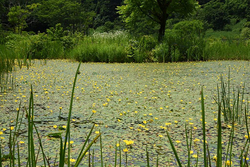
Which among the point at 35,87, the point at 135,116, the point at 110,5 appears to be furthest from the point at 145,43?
the point at 110,5

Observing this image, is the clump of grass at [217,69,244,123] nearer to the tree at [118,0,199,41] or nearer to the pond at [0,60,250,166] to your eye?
the pond at [0,60,250,166]

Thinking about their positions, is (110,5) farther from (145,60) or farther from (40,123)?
(40,123)

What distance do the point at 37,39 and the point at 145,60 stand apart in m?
3.50

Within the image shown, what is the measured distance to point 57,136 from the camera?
1479 mm

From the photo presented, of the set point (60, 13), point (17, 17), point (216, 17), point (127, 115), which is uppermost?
point (216, 17)

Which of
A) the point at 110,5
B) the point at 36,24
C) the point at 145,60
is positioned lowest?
the point at 145,60

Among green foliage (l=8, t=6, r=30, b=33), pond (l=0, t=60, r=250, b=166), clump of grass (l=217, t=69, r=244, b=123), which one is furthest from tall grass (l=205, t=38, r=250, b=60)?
green foliage (l=8, t=6, r=30, b=33)

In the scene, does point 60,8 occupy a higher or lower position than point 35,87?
higher

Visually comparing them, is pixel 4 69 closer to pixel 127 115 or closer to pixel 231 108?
pixel 127 115

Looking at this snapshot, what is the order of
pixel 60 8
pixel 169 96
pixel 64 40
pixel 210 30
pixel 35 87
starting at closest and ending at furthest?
1. pixel 169 96
2. pixel 35 87
3. pixel 64 40
4. pixel 60 8
5. pixel 210 30

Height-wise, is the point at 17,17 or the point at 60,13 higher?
the point at 60,13

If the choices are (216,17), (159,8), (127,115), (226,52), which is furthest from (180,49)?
(216,17)

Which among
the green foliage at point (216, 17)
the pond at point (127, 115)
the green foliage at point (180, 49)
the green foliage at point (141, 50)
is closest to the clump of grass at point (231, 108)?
the pond at point (127, 115)

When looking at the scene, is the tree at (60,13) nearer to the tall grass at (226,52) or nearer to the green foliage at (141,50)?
the green foliage at (141,50)
